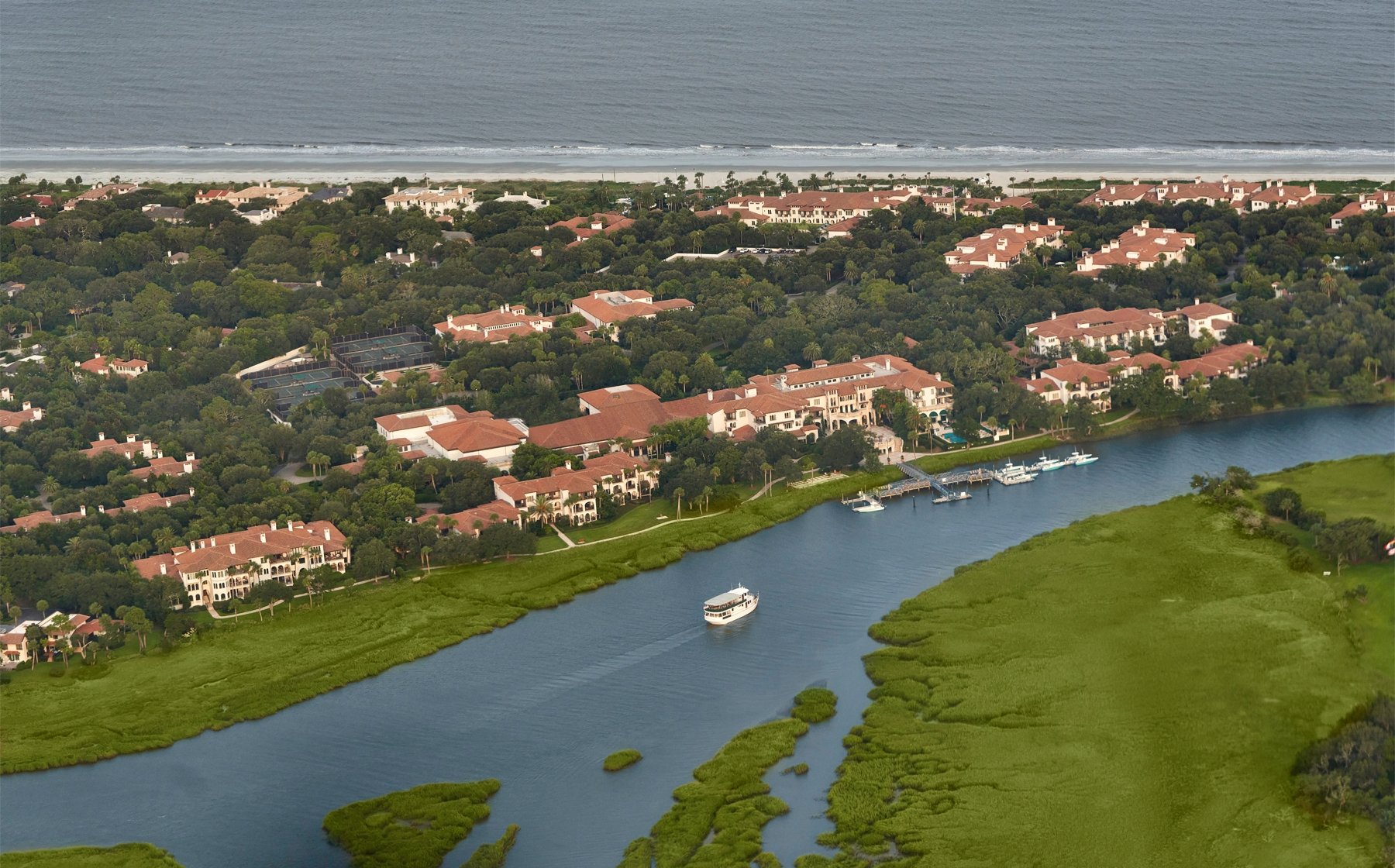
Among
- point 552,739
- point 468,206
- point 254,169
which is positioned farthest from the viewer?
point 254,169

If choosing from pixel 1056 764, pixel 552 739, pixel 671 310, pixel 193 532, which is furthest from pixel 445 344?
pixel 1056 764

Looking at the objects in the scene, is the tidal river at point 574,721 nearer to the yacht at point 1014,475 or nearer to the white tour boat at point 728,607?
the white tour boat at point 728,607

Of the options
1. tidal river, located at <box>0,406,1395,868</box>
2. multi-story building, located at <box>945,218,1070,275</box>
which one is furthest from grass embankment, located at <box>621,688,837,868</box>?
multi-story building, located at <box>945,218,1070,275</box>

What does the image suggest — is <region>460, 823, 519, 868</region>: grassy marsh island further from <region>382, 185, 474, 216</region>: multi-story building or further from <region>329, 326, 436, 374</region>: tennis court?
<region>382, 185, 474, 216</region>: multi-story building

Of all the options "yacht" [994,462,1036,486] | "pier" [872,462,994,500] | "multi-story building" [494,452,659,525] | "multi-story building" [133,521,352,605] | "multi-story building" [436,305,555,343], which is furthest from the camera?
"multi-story building" [436,305,555,343]

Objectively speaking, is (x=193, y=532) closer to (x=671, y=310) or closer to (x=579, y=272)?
(x=671, y=310)

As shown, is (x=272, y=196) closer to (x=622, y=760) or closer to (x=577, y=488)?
(x=577, y=488)
